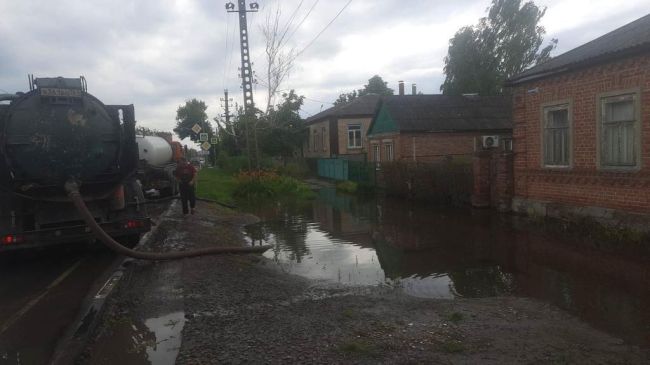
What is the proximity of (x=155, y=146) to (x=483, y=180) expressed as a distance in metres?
11.9

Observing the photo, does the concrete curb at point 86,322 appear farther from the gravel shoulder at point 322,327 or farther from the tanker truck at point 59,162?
the tanker truck at point 59,162

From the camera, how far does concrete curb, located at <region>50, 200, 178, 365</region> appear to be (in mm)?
4602

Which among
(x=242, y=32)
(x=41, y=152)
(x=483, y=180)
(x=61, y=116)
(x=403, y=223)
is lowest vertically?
(x=403, y=223)

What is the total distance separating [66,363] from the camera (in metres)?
4.42

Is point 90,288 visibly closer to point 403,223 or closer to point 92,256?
point 92,256

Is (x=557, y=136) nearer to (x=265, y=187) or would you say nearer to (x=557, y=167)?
(x=557, y=167)

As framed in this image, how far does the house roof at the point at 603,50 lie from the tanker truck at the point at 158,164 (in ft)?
40.9

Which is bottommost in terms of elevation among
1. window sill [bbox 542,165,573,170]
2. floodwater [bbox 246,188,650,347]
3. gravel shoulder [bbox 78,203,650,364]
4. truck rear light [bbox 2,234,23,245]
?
floodwater [bbox 246,188,650,347]

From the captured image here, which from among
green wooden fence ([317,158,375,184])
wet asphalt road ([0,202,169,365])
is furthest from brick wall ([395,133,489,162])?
wet asphalt road ([0,202,169,365])

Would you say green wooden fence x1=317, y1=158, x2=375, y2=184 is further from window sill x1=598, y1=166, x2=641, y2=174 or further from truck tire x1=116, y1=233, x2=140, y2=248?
truck tire x1=116, y1=233, x2=140, y2=248

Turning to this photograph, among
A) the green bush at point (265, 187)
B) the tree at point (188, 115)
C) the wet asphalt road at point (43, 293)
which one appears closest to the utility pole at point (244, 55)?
the green bush at point (265, 187)

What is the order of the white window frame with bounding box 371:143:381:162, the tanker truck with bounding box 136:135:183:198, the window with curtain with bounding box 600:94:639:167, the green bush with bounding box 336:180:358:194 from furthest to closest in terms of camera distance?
the white window frame with bounding box 371:143:381:162 < the green bush with bounding box 336:180:358:194 < the tanker truck with bounding box 136:135:183:198 < the window with curtain with bounding box 600:94:639:167

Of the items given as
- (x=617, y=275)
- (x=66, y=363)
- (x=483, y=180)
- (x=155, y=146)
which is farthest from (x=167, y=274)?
(x=155, y=146)

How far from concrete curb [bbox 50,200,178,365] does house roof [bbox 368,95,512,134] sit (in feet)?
60.6
